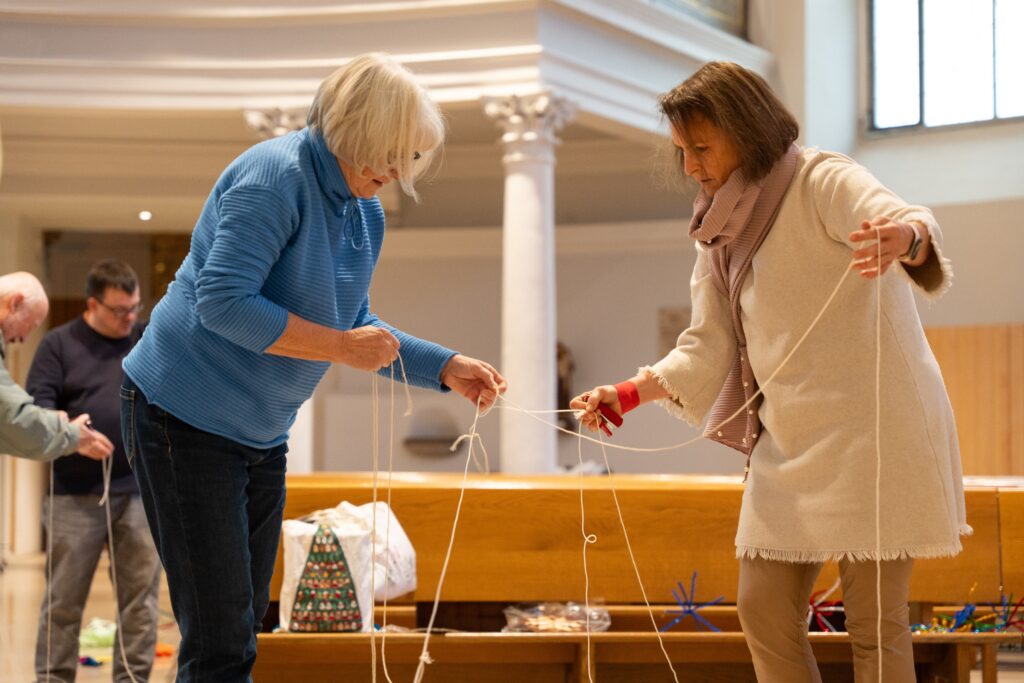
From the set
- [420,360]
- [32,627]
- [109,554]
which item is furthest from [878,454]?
[32,627]

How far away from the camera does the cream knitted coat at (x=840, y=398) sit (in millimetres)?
2297

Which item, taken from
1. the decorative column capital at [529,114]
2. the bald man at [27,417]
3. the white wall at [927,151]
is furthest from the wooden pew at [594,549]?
the white wall at [927,151]

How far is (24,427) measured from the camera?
344cm

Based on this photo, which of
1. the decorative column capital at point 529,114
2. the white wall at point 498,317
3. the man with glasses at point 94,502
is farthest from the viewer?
the white wall at point 498,317

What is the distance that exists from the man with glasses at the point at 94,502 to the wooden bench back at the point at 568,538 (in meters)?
0.93

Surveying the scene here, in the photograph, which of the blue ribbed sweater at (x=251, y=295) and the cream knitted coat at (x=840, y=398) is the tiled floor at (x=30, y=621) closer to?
the blue ribbed sweater at (x=251, y=295)

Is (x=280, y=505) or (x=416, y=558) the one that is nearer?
(x=280, y=505)

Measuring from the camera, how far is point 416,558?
3883mm

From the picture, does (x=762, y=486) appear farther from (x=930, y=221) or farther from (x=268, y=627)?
(x=268, y=627)

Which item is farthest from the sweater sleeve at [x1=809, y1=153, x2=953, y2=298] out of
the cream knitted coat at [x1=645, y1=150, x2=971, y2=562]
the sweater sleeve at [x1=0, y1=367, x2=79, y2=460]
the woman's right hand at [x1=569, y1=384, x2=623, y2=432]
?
the sweater sleeve at [x1=0, y1=367, x2=79, y2=460]

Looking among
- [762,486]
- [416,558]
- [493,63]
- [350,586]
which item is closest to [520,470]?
[493,63]

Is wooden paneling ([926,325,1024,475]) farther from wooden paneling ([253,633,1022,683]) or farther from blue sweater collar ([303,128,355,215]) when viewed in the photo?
blue sweater collar ([303,128,355,215])

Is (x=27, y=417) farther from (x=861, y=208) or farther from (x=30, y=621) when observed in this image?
(x=30, y=621)

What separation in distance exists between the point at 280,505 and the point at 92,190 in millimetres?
9000
